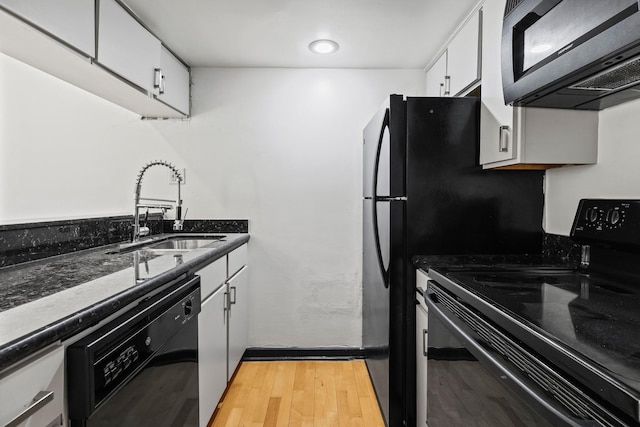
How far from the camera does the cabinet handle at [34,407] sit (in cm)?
69

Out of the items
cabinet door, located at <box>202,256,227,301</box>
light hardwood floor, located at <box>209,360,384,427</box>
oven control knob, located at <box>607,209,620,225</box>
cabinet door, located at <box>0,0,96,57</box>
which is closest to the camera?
cabinet door, located at <box>0,0,96,57</box>

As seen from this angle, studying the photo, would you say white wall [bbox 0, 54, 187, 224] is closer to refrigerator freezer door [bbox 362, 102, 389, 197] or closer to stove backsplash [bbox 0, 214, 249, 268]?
stove backsplash [bbox 0, 214, 249, 268]

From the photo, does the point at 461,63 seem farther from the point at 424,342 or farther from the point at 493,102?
the point at 424,342

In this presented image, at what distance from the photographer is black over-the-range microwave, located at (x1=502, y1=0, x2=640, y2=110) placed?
0.90 meters

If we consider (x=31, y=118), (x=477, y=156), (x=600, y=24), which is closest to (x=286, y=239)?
(x=477, y=156)

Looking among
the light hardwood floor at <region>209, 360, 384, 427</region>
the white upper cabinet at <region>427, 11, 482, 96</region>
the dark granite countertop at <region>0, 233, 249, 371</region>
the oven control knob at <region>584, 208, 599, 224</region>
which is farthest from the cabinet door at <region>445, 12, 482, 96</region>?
the light hardwood floor at <region>209, 360, 384, 427</region>

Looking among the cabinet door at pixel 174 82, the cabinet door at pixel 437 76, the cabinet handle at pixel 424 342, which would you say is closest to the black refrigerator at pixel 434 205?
the cabinet handle at pixel 424 342

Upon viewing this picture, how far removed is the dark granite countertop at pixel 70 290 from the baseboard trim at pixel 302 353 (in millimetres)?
1364

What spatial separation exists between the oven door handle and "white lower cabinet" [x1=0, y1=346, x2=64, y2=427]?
0.97m

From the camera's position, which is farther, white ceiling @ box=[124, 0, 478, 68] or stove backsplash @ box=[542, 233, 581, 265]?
white ceiling @ box=[124, 0, 478, 68]

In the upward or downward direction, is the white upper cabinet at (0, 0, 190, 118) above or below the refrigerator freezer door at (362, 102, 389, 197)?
above

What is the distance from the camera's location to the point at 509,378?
871 mm

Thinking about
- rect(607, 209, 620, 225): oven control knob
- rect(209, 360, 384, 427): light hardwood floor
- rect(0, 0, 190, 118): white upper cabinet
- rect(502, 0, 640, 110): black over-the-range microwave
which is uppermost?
rect(0, 0, 190, 118): white upper cabinet

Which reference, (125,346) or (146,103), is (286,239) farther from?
(125,346)
